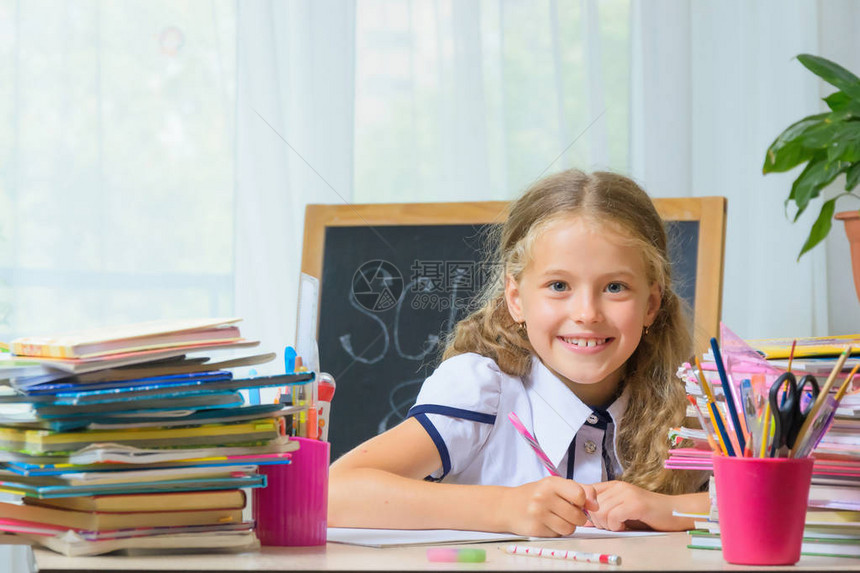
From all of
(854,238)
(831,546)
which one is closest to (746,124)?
(854,238)

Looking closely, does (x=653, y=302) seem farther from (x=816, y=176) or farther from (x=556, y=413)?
(x=816, y=176)

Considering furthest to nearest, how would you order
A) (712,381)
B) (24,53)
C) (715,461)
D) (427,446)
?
(24,53) → (427,446) → (712,381) → (715,461)

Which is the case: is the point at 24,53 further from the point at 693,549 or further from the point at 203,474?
the point at 693,549

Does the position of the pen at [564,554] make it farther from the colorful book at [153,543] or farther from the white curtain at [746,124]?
the white curtain at [746,124]

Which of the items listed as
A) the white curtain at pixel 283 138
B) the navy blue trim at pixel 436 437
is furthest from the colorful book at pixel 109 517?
the white curtain at pixel 283 138

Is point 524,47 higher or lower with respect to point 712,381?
higher

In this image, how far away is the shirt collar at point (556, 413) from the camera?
1321 millimetres

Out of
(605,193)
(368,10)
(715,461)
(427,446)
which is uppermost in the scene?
(368,10)

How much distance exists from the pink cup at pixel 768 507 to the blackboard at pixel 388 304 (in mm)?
1087

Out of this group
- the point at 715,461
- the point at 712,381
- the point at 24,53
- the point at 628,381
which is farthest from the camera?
the point at 24,53

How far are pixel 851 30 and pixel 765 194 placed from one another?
1.36 feet

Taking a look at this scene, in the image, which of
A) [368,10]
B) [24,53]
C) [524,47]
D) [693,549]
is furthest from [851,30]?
[24,53]

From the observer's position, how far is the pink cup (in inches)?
26.5

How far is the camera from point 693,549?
780 millimetres
